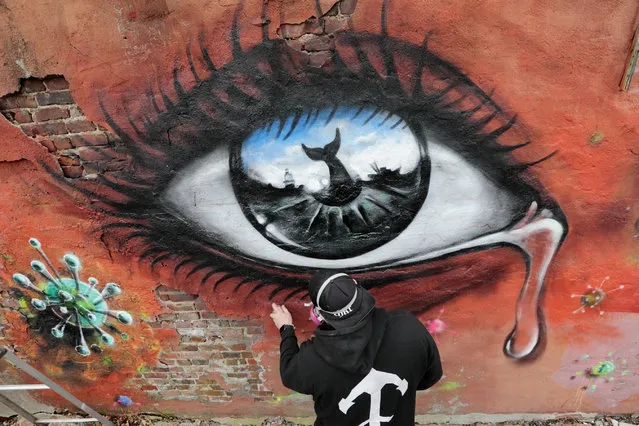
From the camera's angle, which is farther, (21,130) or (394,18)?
(21,130)

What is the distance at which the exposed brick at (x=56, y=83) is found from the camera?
75.8 inches

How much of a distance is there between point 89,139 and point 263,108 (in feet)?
2.82

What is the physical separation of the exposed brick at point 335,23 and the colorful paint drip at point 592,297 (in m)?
1.89

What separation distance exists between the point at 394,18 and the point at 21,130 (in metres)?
1.80

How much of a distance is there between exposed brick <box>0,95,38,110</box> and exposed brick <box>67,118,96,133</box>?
173 mm

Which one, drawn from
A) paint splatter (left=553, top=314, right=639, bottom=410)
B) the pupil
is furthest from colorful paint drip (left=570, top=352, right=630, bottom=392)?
the pupil

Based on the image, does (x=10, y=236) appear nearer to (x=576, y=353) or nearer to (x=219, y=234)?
(x=219, y=234)

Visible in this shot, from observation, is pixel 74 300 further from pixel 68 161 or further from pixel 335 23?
pixel 335 23

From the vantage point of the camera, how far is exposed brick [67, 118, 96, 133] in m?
2.02

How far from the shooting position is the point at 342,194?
6.98ft

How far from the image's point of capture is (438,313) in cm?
251

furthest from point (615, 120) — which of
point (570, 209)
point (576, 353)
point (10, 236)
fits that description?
point (10, 236)

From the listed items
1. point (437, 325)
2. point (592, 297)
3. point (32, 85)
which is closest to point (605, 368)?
point (592, 297)

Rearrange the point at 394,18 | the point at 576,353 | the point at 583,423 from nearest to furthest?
the point at 394,18
the point at 576,353
the point at 583,423
